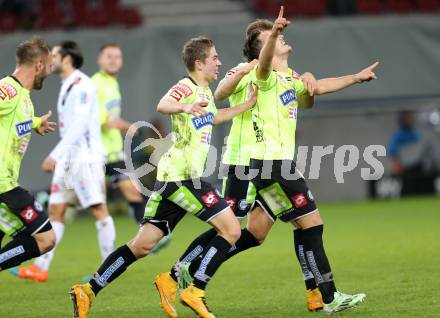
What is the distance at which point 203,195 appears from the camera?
802cm

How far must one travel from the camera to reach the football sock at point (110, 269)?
8078 millimetres

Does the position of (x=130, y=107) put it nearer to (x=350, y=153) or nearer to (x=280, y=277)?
(x=350, y=153)

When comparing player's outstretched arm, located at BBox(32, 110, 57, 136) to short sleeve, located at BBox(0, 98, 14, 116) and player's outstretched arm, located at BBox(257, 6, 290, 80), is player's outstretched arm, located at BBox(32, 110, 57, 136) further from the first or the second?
player's outstretched arm, located at BBox(257, 6, 290, 80)

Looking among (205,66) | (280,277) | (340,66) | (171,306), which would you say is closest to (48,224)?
(171,306)

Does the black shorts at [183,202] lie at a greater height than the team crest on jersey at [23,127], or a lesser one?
lesser

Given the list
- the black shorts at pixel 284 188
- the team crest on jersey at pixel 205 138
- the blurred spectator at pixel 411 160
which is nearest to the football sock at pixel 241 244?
the black shorts at pixel 284 188

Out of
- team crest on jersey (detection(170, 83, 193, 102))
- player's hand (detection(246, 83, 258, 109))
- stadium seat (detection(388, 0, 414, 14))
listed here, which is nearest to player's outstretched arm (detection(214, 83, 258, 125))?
player's hand (detection(246, 83, 258, 109))

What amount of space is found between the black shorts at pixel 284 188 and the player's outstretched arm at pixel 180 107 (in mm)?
886

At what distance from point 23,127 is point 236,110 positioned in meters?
1.78

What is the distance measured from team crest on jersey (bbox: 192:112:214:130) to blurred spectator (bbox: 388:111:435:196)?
13202 mm

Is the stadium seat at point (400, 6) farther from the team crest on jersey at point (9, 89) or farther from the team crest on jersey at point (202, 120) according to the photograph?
the team crest on jersey at point (9, 89)

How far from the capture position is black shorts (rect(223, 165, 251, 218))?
8.98m

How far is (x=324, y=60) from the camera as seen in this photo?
19.8 m

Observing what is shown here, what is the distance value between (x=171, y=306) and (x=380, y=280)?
255 centimetres
